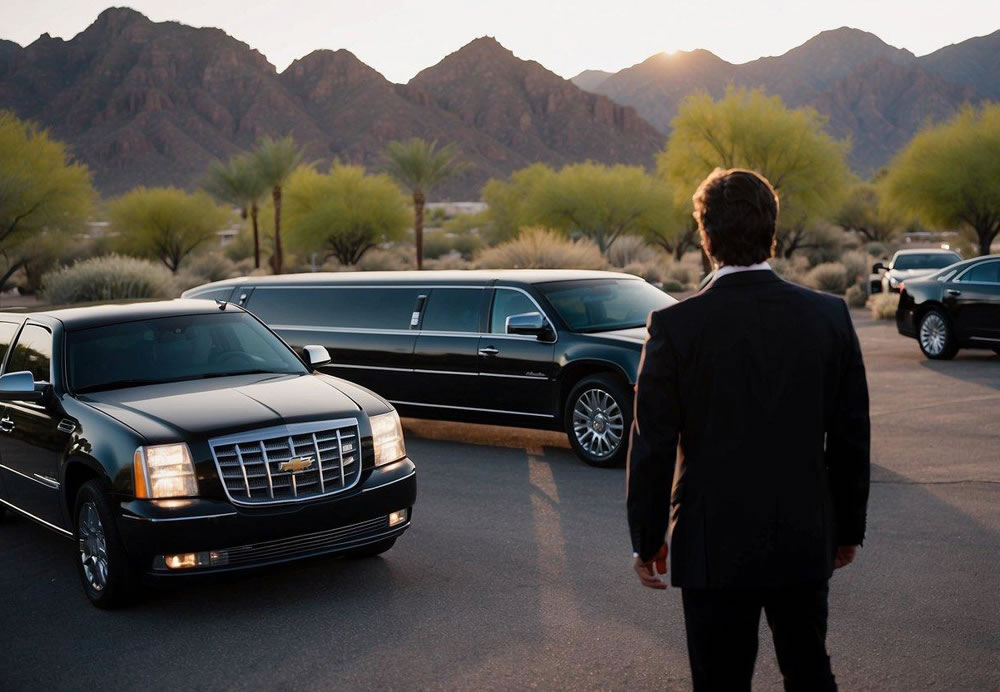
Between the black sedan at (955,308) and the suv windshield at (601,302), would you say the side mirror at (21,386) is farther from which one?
the black sedan at (955,308)

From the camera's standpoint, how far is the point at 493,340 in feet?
36.6

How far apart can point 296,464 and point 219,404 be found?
27.2 inches

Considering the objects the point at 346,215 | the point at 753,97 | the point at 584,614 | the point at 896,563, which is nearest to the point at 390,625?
the point at 584,614

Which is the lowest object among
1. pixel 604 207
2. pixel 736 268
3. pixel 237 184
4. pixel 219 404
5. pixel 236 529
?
pixel 236 529

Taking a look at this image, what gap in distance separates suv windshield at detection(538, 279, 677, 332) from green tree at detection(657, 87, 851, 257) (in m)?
37.7

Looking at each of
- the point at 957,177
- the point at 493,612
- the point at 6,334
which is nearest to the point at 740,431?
the point at 493,612

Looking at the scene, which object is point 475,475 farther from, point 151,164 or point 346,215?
point 151,164

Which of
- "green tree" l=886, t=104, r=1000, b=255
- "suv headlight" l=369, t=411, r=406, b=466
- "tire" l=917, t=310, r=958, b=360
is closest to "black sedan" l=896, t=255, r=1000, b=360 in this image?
"tire" l=917, t=310, r=958, b=360

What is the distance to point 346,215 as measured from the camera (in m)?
56.4

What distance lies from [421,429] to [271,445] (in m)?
6.65

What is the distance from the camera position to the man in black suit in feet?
10.4

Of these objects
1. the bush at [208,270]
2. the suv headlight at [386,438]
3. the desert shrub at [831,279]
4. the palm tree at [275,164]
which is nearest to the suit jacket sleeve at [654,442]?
the suv headlight at [386,438]

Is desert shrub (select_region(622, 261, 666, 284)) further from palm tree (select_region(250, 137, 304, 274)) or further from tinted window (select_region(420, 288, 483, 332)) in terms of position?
tinted window (select_region(420, 288, 483, 332))

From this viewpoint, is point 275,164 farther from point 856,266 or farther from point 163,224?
point 856,266
